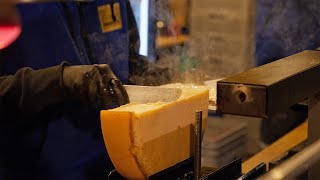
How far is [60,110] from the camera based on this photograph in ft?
5.00

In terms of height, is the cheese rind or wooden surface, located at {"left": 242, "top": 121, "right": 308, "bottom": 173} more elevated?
the cheese rind

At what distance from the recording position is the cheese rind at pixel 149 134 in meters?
1.02

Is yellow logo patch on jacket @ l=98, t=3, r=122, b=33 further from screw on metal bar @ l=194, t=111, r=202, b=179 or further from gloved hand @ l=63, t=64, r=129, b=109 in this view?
screw on metal bar @ l=194, t=111, r=202, b=179

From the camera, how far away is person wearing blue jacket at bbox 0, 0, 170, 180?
1.26 metres

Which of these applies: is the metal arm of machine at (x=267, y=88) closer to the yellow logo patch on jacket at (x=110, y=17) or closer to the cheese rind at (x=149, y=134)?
the cheese rind at (x=149, y=134)

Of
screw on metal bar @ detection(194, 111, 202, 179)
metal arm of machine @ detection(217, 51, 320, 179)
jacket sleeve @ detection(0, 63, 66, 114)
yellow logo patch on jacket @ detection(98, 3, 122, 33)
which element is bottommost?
screw on metal bar @ detection(194, 111, 202, 179)

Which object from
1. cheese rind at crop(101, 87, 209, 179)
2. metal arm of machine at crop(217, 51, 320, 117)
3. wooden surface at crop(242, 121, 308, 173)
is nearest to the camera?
metal arm of machine at crop(217, 51, 320, 117)

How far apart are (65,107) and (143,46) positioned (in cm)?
58

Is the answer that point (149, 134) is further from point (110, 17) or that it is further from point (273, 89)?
point (110, 17)

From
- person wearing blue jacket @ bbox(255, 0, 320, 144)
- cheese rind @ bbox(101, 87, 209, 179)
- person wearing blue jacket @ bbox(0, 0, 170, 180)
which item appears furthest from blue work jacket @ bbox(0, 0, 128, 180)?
person wearing blue jacket @ bbox(255, 0, 320, 144)

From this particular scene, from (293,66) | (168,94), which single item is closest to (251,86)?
(293,66)

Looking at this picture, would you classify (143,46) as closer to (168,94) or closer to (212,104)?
(212,104)

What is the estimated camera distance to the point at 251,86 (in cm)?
75

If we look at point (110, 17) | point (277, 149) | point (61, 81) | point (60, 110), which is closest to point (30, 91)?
point (61, 81)
